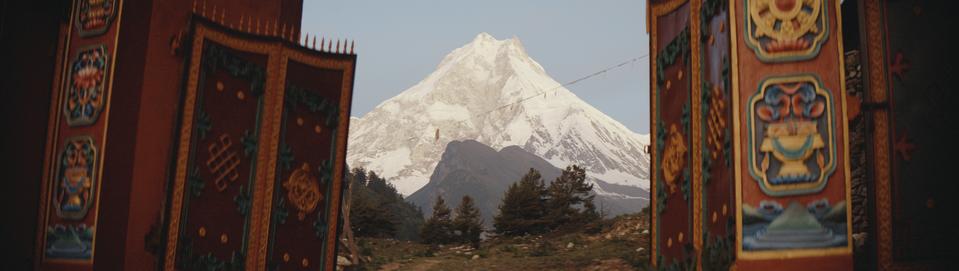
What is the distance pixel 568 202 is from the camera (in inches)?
1128

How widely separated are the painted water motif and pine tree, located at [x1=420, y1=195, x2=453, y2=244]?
22.7 metres

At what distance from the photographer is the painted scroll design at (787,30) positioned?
17.6 ft

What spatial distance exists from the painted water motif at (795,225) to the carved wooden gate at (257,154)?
462 centimetres

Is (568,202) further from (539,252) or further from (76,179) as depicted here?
(76,179)

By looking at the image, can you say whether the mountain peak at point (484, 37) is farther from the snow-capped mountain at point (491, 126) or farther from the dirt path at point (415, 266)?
the dirt path at point (415, 266)

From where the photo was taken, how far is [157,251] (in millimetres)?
7215

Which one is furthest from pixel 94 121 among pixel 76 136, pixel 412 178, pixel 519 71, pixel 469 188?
pixel 519 71

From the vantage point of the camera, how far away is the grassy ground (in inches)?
742

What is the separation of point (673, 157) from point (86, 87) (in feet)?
15.6

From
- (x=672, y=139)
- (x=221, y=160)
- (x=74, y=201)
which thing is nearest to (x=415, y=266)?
(x=221, y=160)

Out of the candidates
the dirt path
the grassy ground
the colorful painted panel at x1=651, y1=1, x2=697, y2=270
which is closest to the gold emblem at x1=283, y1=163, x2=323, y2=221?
the colorful painted panel at x1=651, y1=1, x2=697, y2=270

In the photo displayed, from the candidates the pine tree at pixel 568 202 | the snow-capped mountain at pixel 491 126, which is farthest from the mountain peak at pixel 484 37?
the pine tree at pixel 568 202

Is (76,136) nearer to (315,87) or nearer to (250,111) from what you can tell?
Result: (250,111)

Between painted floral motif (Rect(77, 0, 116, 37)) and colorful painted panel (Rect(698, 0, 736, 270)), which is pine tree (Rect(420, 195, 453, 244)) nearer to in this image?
painted floral motif (Rect(77, 0, 116, 37))
